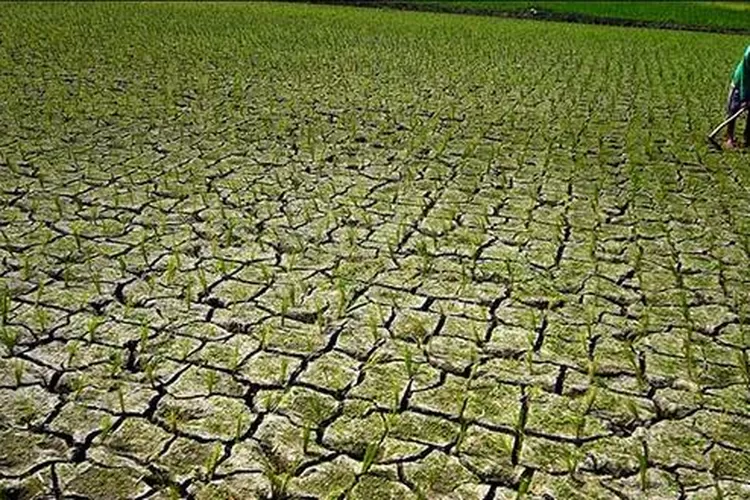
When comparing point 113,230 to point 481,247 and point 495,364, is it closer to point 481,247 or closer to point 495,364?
point 481,247

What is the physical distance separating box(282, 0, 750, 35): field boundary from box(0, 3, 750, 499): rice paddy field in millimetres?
10557

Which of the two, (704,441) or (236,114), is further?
(236,114)

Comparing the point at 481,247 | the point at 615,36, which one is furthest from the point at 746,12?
the point at 481,247

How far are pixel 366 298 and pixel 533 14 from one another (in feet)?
53.7

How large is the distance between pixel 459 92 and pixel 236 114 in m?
2.73

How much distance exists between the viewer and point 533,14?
18922mm

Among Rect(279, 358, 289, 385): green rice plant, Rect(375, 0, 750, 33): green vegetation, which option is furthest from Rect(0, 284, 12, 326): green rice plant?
Rect(375, 0, 750, 33): green vegetation

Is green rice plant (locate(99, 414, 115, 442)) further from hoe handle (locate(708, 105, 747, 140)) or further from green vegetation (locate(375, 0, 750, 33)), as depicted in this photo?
green vegetation (locate(375, 0, 750, 33))

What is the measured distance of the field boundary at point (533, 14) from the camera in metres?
18.1

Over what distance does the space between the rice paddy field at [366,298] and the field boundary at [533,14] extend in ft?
34.6

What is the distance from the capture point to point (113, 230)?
4691mm

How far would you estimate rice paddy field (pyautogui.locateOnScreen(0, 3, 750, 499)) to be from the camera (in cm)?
280

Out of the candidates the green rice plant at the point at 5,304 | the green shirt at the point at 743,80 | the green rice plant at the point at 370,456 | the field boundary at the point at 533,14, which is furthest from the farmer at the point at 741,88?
the field boundary at the point at 533,14

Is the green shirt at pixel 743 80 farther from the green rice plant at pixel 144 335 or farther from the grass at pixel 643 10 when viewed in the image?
the grass at pixel 643 10
